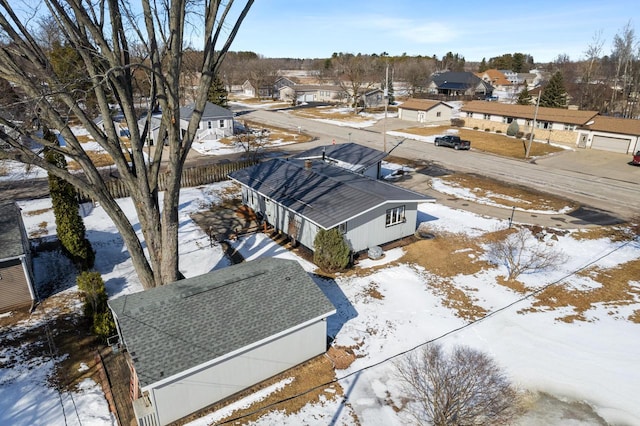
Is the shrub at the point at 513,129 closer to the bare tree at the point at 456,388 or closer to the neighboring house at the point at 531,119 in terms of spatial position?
the neighboring house at the point at 531,119

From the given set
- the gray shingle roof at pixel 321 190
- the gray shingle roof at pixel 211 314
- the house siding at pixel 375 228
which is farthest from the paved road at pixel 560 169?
the gray shingle roof at pixel 211 314

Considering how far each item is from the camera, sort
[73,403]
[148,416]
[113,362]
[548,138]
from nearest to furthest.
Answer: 1. [148,416]
2. [73,403]
3. [113,362]
4. [548,138]

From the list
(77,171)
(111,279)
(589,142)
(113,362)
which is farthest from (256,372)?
(589,142)

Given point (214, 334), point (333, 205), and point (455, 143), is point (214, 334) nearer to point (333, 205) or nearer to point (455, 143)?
point (333, 205)

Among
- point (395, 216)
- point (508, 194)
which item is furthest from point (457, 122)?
point (395, 216)

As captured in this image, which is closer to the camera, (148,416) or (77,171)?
(148,416)

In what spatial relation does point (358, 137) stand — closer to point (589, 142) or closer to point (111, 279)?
point (589, 142)

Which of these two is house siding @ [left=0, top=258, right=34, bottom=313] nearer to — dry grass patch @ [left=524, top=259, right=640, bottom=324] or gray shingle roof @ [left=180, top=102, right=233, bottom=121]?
dry grass patch @ [left=524, top=259, right=640, bottom=324]
